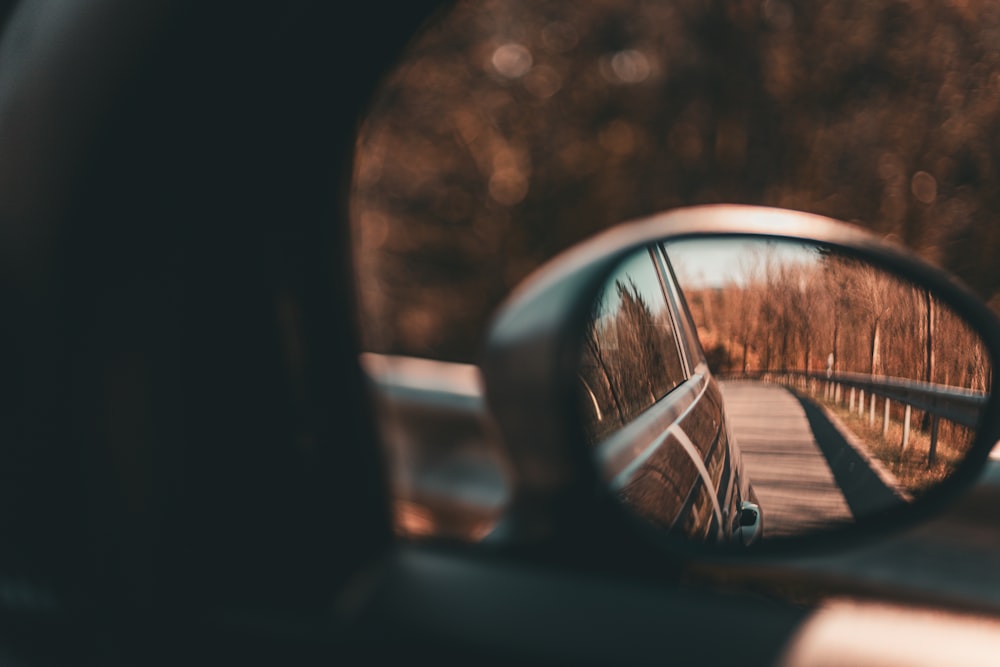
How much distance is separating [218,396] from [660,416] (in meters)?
0.76

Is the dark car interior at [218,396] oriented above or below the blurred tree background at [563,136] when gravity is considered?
below

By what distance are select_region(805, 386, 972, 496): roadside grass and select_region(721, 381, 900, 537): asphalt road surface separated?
0.08 ft

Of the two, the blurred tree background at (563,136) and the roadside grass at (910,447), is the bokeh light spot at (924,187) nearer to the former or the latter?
the blurred tree background at (563,136)

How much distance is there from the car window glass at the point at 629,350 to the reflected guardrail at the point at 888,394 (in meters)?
0.18

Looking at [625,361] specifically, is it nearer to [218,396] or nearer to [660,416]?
[660,416]

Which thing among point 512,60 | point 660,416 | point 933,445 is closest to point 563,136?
point 512,60

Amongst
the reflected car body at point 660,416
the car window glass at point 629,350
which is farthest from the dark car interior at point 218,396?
the car window glass at point 629,350

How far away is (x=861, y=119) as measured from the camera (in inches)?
405

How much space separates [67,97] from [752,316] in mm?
1043

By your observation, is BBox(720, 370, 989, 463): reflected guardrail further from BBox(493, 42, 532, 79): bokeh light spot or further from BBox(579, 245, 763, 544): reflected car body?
BBox(493, 42, 532, 79): bokeh light spot

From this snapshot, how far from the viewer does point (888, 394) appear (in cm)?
146

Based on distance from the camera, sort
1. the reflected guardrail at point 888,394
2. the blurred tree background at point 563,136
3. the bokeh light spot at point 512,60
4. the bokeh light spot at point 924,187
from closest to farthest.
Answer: the reflected guardrail at point 888,394
the bokeh light spot at point 924,187
the blurred tree background at point 563,136
the bokeh light spot at point 512,60

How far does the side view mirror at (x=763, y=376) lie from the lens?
1.40 metres

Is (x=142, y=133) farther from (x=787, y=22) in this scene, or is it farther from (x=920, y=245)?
(x=787, y=22)
